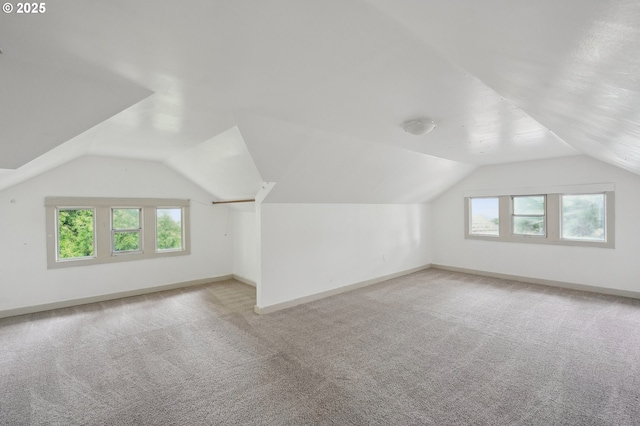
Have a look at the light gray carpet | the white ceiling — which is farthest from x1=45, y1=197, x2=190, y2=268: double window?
the white ceiling

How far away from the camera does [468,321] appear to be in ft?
12.4

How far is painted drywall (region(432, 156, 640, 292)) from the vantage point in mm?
4613

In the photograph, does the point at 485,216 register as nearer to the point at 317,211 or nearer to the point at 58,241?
the point at 317,211

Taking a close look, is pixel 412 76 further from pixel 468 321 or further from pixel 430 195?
pixel 430 195

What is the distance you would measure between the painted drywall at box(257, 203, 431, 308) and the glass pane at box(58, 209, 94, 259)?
120 inches

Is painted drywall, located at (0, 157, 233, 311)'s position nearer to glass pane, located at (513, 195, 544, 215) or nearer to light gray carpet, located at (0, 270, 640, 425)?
light gray carpet, located at (0, 270, 640, 425)

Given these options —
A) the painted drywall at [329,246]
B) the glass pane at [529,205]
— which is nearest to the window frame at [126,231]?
the painted drywall at [329,246]

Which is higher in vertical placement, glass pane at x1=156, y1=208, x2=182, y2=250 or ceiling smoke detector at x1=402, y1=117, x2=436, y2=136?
ceiling smoke detector at x1=402, y1=117, x2=436, y2=136

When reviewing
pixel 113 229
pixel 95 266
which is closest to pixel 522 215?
pixel 113 229

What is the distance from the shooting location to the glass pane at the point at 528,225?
5.61 metres

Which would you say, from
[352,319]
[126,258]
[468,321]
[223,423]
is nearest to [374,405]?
[223,423]

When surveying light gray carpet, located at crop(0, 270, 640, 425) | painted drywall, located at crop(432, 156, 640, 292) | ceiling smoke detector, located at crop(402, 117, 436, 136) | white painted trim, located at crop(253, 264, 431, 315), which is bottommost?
light gray carpet, located at crop(0, 270, 640, 425)

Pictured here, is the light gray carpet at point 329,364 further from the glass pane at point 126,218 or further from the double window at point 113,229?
the glass pane at point 126,218

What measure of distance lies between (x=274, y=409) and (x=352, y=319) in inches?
74.2
